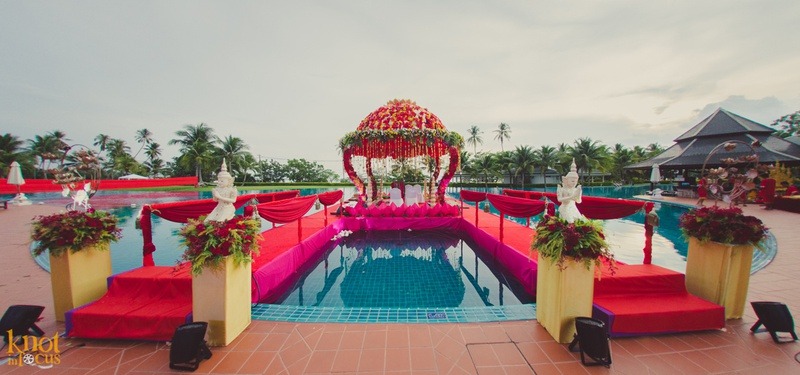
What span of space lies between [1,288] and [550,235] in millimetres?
7907

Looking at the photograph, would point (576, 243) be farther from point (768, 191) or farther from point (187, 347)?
point (768, 191)

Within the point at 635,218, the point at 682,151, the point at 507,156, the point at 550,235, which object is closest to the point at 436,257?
the point at 550,235

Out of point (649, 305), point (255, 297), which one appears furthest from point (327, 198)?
point (649, 305)

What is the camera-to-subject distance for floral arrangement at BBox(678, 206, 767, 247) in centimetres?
324

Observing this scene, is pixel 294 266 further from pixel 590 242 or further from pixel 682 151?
pixel 682 151

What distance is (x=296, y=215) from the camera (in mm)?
5434

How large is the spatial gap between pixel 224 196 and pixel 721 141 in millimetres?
25536

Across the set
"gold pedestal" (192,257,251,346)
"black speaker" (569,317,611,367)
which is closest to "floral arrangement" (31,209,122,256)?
"gold pedestal" (192,257,251,346)

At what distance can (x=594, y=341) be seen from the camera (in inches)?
103

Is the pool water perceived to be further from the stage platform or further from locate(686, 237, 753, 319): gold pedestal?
locate(686, 237, 753, 319): gold pedestal

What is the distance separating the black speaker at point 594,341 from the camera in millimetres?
2600

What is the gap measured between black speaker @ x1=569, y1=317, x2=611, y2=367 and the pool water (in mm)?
1722

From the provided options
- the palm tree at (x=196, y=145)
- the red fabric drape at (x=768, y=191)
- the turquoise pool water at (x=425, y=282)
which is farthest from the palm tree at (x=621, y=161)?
the palm tree at (x=196, y=145)

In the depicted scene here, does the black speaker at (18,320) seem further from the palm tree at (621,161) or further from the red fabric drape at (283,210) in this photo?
the palm tree at (621,161)
